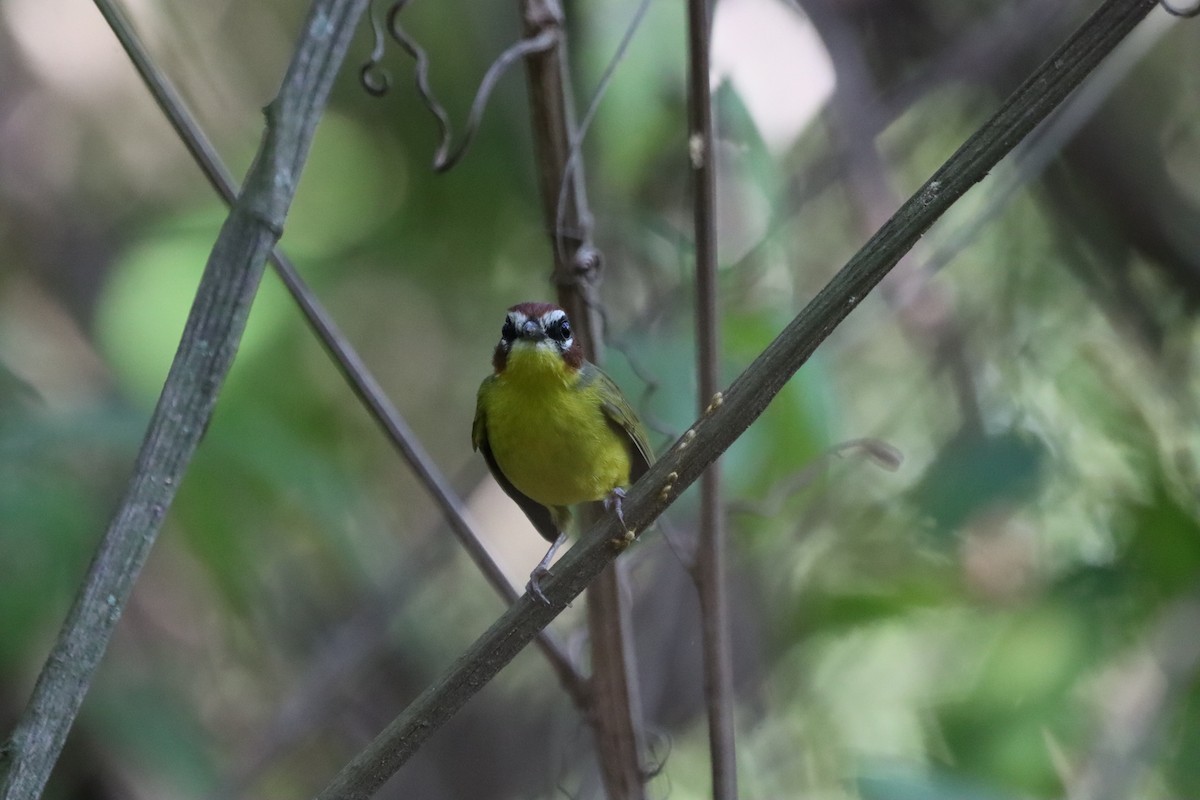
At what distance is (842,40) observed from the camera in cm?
439

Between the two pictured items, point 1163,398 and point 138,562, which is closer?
point 138,562

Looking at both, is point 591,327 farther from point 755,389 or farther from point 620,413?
point 755,389

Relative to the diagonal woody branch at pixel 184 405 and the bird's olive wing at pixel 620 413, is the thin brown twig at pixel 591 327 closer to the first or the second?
the bird's olive wing at pixel 620 413

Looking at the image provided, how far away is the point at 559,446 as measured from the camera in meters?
2.99

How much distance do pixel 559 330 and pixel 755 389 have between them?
4.04 feet

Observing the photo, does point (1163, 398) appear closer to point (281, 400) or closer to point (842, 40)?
point (842, 40)

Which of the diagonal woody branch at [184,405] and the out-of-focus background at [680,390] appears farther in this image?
the out-of-focus background at [680,390]

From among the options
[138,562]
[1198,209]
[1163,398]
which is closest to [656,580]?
[1163,398]

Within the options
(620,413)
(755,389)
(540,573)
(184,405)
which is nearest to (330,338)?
(184,405)

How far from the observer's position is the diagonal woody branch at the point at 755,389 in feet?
5.09

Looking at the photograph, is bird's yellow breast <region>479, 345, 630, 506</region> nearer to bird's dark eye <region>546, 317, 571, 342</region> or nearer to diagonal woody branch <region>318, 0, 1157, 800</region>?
bird's dark eye <region>546, 317, 571, 342</region>

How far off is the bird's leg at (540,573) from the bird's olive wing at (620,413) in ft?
1.14

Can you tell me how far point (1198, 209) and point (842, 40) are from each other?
143 centimetres

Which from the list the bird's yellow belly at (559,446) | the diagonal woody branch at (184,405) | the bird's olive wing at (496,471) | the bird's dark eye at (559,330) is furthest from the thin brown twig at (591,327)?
the diagonal woody branch at (184,405)
